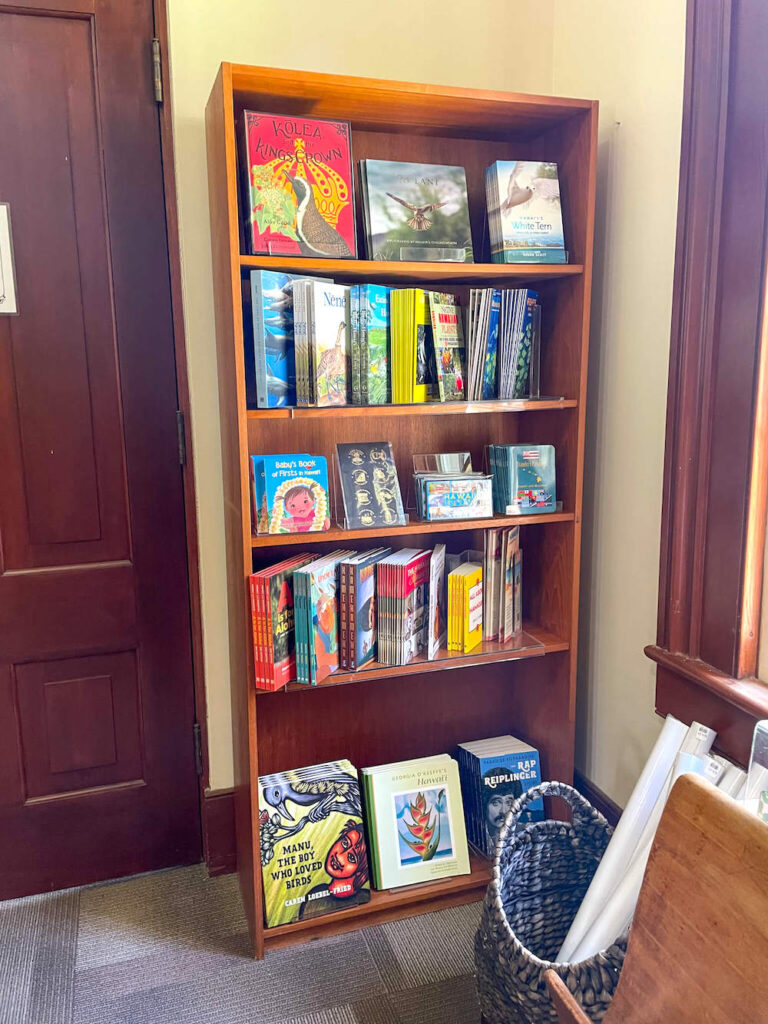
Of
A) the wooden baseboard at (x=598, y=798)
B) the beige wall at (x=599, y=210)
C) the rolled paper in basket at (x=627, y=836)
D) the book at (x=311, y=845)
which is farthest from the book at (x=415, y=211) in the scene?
the wooden baseboard at (x=598, y=798)

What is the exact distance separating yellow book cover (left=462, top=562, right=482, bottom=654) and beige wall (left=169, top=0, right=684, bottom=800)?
0.34 m

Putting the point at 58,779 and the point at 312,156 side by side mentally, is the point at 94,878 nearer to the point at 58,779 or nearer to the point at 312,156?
the point at 58,779

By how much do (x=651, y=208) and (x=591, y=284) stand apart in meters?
0.22

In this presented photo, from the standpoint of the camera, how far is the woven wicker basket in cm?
135

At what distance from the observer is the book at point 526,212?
69.9 inches

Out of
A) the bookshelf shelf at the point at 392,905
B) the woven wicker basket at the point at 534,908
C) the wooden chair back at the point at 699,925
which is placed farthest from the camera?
the bookshelf shelf at the point at 392,905

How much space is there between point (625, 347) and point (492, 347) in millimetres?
317

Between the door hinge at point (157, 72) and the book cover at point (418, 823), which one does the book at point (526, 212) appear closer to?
the door hinge at point (157, 72)

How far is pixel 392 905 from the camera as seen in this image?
1.90m

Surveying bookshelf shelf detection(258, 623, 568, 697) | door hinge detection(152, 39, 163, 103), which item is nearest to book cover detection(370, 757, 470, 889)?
bookshelf shelf detection(258, 623, 568, 697)

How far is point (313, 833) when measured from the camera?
6.04 feet

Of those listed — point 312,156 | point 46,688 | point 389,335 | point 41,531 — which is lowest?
point 46,688

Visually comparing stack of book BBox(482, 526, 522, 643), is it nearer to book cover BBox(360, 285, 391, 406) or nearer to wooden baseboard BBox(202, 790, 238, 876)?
book cover BBox(360, 285, 391, 406)

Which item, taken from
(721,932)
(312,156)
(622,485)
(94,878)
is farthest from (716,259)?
(94,878)
